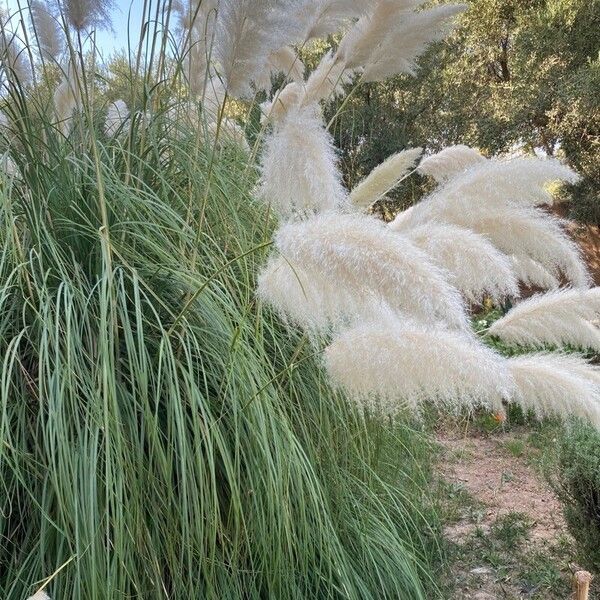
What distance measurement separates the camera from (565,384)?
3.89 ft

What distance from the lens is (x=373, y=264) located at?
34.4 inches

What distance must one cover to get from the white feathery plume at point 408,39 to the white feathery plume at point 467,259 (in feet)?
2.69

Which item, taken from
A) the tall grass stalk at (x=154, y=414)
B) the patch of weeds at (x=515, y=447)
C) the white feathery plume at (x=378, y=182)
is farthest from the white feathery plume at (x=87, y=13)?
the patch of weeds at (x=515, y=447)

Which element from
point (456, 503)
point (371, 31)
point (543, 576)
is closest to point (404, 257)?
point (371, 31)

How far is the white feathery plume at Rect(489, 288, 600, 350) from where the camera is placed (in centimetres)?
141

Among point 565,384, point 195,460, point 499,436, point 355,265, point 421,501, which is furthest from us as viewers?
point 499,436

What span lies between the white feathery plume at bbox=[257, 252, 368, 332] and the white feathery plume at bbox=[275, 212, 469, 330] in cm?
3

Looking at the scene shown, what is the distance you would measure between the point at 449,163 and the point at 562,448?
48.9 inches

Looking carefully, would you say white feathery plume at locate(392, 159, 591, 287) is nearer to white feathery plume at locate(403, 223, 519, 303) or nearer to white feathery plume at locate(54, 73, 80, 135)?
white feathery plume at locate(403, 223, 519, 303)

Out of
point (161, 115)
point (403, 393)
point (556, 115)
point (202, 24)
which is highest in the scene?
point (556, 115)

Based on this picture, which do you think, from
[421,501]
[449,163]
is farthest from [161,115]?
[421,501]

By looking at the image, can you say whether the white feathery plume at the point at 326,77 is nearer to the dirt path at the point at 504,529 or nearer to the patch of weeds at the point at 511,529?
the dirt path at the point at 504,529

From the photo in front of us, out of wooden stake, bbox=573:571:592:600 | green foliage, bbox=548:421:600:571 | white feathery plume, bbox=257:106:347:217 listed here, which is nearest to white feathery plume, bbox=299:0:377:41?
white feathery plume, bbox=257:106:347:217

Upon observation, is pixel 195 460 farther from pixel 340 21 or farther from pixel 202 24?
pixel 340 21
